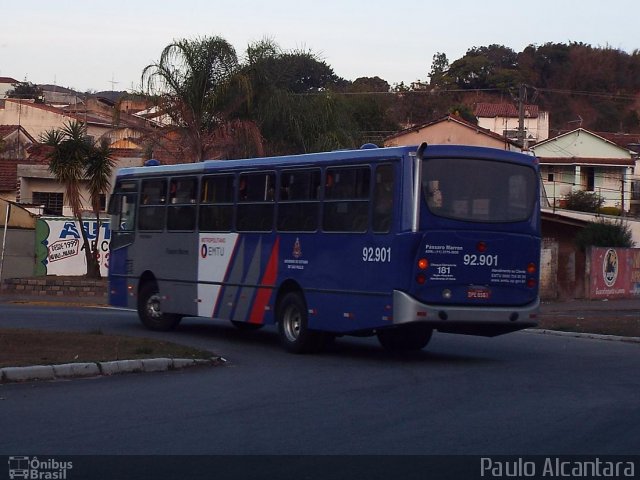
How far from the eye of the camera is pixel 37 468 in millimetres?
8125

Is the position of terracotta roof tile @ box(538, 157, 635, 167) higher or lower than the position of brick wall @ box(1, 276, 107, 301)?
higher

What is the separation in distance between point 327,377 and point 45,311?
503 inches

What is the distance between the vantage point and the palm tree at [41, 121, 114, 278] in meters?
34.1

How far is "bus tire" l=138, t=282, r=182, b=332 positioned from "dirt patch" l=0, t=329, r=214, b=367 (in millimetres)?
3309

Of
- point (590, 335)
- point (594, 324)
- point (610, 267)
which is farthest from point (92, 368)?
point (610, 267)

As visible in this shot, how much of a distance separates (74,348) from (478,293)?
5976mm

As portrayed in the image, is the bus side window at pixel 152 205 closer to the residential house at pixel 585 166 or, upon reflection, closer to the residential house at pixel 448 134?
the residential house at pixel 448 134

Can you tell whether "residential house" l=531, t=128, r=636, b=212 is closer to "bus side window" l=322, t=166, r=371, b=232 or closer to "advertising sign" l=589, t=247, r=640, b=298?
"advertising sign" l=589, t=247, r=640, b=298

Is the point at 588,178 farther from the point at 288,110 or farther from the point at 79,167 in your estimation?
the point at 79,167

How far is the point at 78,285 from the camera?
32594mm

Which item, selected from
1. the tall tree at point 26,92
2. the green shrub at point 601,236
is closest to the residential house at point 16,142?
the tall tree at point 26,92

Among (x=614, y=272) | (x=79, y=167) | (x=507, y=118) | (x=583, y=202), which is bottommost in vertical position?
(x=614, y=272)

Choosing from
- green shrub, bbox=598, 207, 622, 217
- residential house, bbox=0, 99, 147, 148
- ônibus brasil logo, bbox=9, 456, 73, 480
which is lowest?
ônibus brasil logo, bbox=9, 456, 73, 480

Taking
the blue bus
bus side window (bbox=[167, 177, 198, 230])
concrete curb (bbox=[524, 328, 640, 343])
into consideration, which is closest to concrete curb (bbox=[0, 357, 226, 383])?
the blue bus
